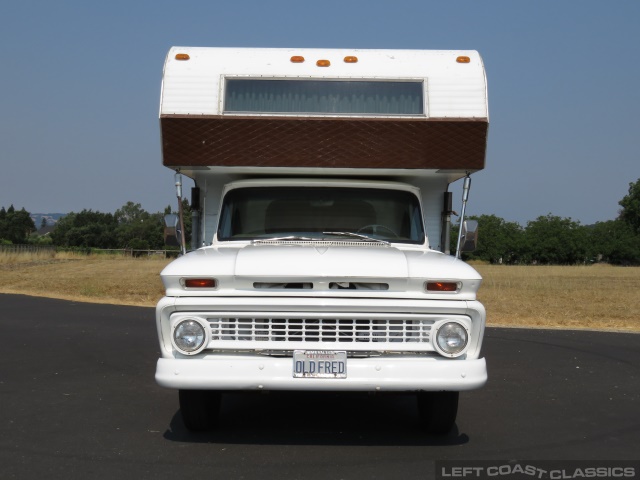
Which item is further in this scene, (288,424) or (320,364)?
(288,424)

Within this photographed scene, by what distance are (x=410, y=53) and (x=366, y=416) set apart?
11.4 feet

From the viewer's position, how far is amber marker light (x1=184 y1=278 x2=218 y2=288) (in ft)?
20.2

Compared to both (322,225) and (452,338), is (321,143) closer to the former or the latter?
(322,225)

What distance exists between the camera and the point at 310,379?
19.6ft

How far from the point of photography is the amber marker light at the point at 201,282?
20.2 ft

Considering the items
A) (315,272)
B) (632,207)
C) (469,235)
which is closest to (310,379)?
(315,272)

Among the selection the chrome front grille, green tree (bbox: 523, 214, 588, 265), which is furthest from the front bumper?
green tree (bbox: 523, 214, 588, 265)

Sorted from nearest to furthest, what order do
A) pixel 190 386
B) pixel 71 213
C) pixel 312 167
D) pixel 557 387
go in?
pixel 190 386
pixel 312 167
pixel 557 387
pixel 71 213

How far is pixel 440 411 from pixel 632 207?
336 ft

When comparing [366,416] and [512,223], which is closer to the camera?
[366,416]

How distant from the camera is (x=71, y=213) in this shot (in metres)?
106

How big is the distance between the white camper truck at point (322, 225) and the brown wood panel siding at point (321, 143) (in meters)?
0.01

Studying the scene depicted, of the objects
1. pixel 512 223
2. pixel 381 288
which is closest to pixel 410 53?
pixel 381 288

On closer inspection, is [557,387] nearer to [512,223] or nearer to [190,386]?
[190,386]
